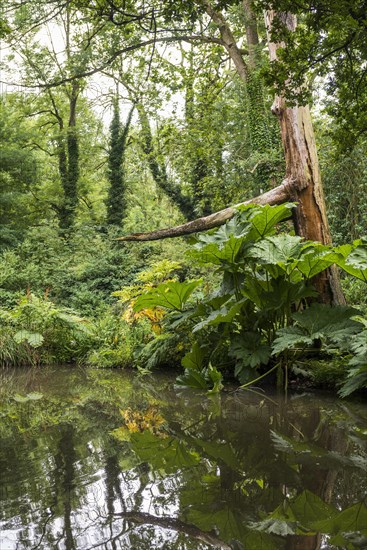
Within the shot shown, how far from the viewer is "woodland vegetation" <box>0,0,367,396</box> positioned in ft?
15.8

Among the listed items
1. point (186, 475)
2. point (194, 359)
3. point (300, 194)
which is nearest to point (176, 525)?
point (186, 475)

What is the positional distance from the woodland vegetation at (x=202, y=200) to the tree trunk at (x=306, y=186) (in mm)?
19

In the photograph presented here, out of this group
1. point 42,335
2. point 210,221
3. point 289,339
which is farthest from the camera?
point 42,335

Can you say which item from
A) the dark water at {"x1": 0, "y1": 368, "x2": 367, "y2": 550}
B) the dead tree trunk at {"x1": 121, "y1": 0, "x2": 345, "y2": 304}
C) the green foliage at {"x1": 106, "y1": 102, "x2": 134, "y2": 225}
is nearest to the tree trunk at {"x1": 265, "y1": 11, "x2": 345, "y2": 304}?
the dead tree trunk at {"x1": 121, "y1": 0, "x2": 345, "y2": 304}

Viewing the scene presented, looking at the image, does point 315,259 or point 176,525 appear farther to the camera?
point 315,259

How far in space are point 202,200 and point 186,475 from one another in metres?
12.7

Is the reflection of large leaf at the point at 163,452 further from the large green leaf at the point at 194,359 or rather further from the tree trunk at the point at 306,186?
the tree trunk at the point at 306,186

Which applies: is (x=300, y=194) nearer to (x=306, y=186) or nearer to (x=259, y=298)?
(x=306, y=186)

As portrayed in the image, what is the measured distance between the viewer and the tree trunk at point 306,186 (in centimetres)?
621

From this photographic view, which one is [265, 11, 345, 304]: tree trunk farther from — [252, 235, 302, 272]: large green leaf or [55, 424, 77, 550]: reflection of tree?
[55, 424, 77, 550]: reflection of tree

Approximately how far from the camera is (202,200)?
585 inches

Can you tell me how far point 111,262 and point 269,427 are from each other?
39.7ft

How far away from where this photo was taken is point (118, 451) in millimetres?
3064

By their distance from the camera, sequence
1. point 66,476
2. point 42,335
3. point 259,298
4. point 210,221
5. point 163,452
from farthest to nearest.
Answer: point 42,335, point 210,221, point 259,298, point 163,452, point 66,476
